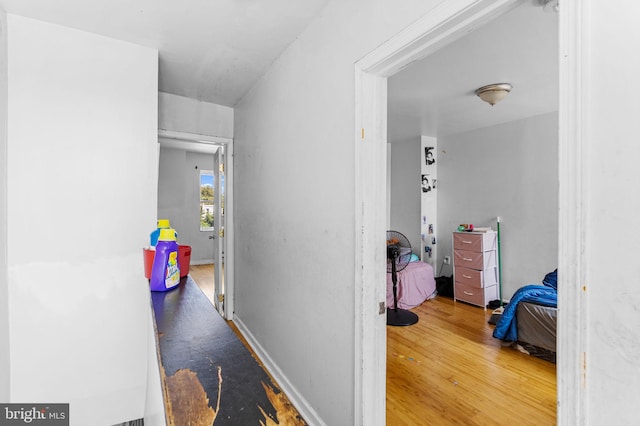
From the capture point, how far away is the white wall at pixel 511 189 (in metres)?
3.79

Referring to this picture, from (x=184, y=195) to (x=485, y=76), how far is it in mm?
6252

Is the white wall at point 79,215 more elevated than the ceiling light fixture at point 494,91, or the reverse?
the ceiling light fixture at point 494,91

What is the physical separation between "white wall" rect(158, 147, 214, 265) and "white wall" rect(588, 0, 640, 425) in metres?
6.98

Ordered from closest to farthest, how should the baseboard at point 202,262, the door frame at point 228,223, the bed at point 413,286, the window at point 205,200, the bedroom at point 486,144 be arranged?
the bedroom at point 486,144 → the door frame at point 228,223 → the bed at point 413,286 → the baseboard at point 202,262 → the window at point 205,200

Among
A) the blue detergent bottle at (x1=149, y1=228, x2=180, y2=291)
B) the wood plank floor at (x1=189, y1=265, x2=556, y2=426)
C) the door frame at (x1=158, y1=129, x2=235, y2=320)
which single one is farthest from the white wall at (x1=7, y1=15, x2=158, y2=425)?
the wood plank floor at (x1=189, y1=265, x2=556, y2=426)

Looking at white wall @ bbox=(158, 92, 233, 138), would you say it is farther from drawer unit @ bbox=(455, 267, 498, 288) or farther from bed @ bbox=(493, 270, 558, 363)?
drawer unit @ bbox=(455, 267, 498, 288)

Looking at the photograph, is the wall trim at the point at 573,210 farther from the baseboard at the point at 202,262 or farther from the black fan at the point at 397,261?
the baseboard at the point at 202,262

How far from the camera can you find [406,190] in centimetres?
525

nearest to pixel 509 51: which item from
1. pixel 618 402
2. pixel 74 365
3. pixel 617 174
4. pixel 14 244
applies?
pixel 617 174

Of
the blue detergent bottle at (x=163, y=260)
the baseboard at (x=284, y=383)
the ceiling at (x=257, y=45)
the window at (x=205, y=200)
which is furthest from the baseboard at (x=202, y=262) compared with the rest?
the blue detergent bottle at (x=163, y=260)

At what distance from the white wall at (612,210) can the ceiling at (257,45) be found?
83 centimetres

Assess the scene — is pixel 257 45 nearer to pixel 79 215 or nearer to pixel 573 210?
pixel 79 215

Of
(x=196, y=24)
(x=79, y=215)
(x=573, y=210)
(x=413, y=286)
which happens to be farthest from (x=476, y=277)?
(x=79, y=215)

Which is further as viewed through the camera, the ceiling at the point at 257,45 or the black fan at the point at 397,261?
the black fan at the point at 397,261
